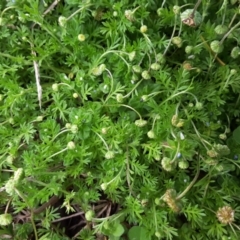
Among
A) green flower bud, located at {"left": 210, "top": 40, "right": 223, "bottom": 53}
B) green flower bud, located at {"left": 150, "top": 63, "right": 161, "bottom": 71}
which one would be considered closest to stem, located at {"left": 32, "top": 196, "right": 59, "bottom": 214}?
green flower bud, located at {"left": 150, "top": 63, "right": 161, "bottom": 71}

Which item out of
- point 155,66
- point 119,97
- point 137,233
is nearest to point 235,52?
point 155,66

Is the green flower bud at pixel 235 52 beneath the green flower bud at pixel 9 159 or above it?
above

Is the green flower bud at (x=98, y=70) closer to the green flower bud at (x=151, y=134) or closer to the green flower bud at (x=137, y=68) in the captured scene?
the green flower bud at (x=137, y=68)

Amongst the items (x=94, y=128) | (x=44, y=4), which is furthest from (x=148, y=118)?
(x=44, y=4)

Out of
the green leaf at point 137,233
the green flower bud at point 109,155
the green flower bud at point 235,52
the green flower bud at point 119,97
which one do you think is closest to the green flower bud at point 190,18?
the green flower bud at point 235,52

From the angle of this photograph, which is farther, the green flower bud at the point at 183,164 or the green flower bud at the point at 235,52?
the green flower bud at the point at 235,52

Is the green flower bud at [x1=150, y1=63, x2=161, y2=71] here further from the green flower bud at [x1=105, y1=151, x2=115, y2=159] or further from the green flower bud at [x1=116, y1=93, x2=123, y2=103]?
the green flower bud at [x1=105, y1=151, x2=115, y2=159]

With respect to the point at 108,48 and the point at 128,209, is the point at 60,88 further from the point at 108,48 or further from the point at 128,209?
the point at 128,209
